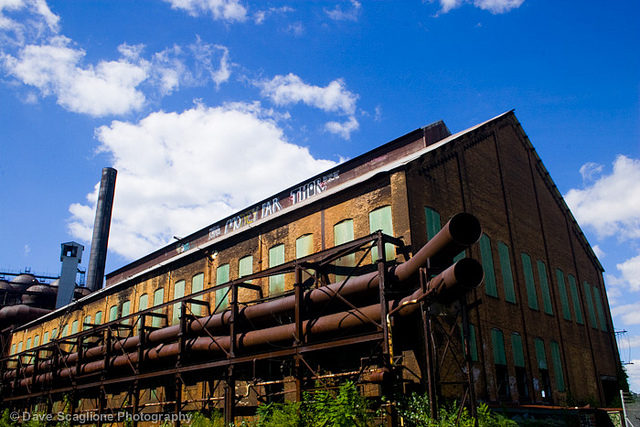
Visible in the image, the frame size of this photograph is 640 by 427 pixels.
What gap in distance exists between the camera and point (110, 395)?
75.8 feet

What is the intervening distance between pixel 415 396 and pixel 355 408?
1.52 metres

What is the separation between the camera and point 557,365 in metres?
18.5

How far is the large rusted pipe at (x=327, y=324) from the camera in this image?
1016 cm

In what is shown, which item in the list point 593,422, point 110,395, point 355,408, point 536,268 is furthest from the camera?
point 110,395

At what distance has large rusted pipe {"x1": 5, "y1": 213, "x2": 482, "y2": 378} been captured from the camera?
10172 mm

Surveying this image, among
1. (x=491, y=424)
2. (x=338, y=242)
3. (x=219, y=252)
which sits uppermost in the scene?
(x=219, y=252)

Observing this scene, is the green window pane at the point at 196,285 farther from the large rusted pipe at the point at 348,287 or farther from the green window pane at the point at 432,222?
the green window pane at the point at 432,222

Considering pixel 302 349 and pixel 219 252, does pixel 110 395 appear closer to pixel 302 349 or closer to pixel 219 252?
pixel 219 252

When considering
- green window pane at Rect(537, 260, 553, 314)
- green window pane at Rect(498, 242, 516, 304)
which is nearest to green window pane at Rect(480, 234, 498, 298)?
green window pane at Rect(498, 242, 516, 304)

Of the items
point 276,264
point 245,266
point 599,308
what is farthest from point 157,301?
point 599,308

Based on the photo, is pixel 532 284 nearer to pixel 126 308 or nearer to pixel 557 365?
pixel 557 365

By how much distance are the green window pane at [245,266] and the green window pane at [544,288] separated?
10.2 m

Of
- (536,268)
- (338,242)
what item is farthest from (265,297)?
(536,268)

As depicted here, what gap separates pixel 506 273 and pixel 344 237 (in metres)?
5.72
